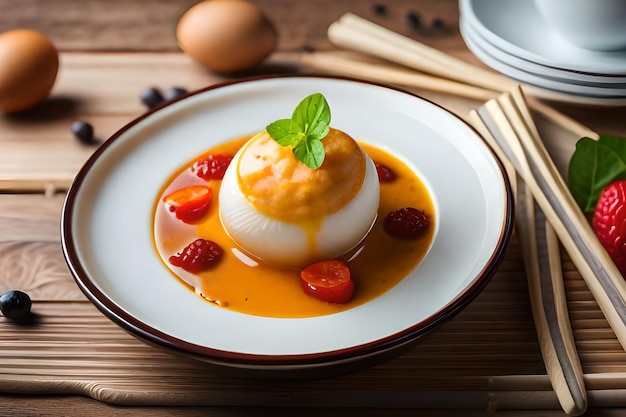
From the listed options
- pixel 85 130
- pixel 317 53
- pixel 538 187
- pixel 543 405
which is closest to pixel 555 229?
pixel 538 187

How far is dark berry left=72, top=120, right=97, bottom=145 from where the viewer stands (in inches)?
101

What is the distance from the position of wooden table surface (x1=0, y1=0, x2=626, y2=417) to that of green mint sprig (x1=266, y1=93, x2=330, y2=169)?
530 mm

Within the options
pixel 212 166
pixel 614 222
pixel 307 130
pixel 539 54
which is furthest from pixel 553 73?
pixel 212 166

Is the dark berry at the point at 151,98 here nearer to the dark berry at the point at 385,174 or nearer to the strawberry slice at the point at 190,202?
the strawberry slice at the point at 190,202

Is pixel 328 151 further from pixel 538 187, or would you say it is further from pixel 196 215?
pixel 538 187

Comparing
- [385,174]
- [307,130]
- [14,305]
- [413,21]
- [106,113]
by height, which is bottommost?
[106,113]

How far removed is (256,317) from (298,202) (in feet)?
0.94

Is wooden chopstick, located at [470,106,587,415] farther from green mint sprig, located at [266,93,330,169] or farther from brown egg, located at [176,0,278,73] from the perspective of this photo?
brown egg, located at [176,0,278,73]

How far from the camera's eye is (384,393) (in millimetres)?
1686

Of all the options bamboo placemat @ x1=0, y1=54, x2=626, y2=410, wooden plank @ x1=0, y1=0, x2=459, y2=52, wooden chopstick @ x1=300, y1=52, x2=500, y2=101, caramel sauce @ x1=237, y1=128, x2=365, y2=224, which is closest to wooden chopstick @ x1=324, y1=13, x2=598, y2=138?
wooden chopstick @ x1=300, y1=52, x2=500, y2=101

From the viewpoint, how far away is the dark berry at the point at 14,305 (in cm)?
190

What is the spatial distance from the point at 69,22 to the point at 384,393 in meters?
2.31

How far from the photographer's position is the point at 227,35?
2.76 metres

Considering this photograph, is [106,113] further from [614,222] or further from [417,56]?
[614,222]
